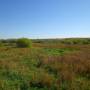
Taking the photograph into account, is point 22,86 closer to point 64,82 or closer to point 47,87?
point 47,87

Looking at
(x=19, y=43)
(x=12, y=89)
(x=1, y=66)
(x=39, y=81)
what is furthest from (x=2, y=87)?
(x=19, y=43)

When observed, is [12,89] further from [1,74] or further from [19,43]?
[19,43]

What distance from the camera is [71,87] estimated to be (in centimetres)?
650

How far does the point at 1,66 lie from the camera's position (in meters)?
11.2

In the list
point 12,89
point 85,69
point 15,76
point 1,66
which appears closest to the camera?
point 12,89

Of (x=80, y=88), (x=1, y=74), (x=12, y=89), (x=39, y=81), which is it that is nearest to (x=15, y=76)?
(x=1, y=74)

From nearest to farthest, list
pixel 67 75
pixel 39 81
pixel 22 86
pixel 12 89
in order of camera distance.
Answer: pixel 12 89 → pixel 22 86 → pixel 39 81 → pixel 67 75

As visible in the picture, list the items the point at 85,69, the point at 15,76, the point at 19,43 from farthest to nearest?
1. the point at 19,43
2. the point at 85,69
3. the point at 15,76

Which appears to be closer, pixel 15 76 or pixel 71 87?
pixel 71 87

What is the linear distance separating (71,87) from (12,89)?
2.16 metres

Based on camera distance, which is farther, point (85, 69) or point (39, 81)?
point (85, 69)

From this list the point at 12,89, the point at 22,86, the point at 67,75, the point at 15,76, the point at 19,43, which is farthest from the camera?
the point at 19,43

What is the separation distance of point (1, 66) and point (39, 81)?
459 centimetres

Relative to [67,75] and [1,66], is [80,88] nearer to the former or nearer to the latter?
[67,75]
